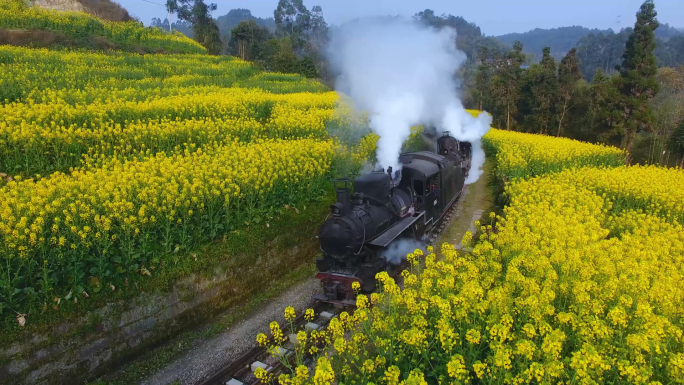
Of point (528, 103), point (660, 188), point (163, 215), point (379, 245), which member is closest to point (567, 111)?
point (528, 103)

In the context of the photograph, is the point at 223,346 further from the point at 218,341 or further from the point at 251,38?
the point at 251,38

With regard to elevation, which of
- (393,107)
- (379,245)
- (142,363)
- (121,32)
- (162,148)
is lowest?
(142,363)

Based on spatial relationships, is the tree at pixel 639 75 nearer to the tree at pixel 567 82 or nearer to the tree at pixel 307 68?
the tree at pixel 567 82

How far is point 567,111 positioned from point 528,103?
4334 millimetres

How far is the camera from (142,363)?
8656mm

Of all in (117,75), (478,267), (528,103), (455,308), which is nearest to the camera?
(455,308)

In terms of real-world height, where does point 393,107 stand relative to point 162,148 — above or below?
above

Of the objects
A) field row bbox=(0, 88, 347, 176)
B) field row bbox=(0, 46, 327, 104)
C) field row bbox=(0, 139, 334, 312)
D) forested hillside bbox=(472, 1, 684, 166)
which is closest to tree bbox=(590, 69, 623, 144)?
forested hillside bbox=(472, 1, 684, 166)

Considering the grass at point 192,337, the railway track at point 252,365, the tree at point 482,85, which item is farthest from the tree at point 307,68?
the railway track at point 252,365

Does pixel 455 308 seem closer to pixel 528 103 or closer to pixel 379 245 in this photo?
pixel 379 245

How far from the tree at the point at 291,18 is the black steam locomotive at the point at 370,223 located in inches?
3141

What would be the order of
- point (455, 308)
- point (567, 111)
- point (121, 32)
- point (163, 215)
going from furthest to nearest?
point (567, 111)
point (121, 32)
point (163, 215)
point (455, 308)

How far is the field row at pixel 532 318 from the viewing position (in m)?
5.14

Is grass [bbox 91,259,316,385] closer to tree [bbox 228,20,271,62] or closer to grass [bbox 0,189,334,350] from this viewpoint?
grass [bbox 0,189,334,350]
